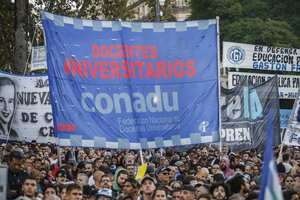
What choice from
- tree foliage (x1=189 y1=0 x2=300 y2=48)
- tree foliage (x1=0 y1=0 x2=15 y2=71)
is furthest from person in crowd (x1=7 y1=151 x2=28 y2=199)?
tree foliage (x1=189 y1=0 x2=300 y2=48)

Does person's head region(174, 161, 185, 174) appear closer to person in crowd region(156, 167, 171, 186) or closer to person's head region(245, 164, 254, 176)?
person's head region(245, 164, 254, 176)

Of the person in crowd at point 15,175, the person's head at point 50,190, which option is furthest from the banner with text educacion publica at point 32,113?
the person in crowd at point 15,175

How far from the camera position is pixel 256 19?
39969 millimetres

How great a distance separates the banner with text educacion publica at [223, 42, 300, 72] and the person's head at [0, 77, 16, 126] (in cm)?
906

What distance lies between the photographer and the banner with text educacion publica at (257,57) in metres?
24.7

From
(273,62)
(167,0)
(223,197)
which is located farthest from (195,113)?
(167,0)

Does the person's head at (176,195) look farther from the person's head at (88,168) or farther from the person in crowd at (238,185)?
the person's head at (88,168)

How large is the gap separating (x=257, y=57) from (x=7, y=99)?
34.7 feet

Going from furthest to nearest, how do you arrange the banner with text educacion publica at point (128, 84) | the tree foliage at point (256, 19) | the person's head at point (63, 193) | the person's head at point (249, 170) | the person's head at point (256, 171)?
the tree foliage at point (256, 19) → the person's head at point (256, 171) → the person's head at point (249, 170) → the banner with text educacion publica at point (128, 84) → the person's head at point (63, 193)

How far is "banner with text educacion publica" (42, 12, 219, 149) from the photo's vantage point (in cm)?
1079

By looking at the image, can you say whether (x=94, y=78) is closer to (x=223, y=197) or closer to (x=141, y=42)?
(x=141, y=42)

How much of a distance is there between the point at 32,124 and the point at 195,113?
26.6 ft

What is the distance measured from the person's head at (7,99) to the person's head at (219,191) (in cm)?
1037

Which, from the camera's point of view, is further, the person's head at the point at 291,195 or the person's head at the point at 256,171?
the person's head at the point at 256,171
